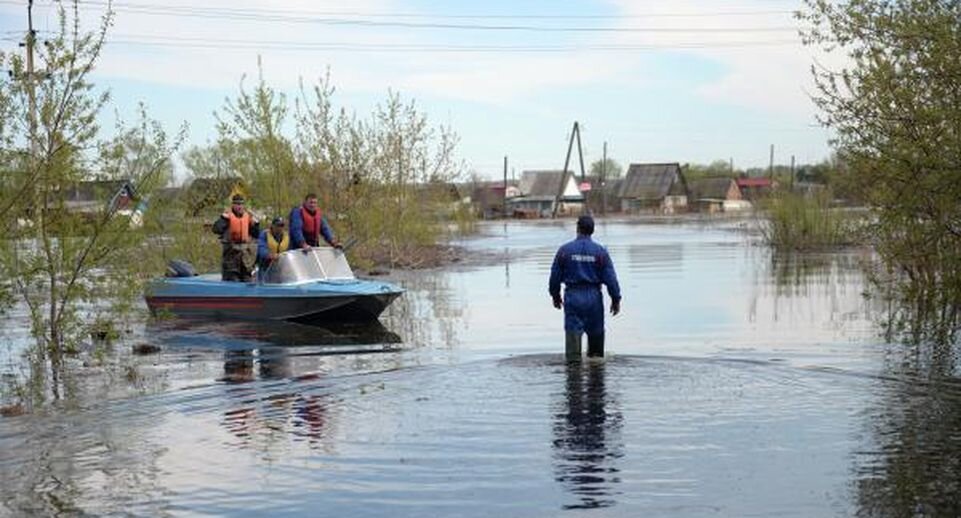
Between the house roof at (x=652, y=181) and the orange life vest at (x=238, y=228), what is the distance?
108m

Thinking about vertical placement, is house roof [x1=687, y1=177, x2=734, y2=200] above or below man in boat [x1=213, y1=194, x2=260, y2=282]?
above

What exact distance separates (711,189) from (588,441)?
413ft

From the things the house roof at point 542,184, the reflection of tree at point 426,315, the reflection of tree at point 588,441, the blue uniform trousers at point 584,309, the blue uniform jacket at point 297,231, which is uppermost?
the house roof at point 542,184

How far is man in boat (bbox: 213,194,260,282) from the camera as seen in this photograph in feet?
68.4

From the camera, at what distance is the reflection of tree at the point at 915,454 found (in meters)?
7.04

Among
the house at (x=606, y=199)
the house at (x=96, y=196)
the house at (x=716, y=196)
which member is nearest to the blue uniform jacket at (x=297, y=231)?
the house at (x=96, y=196)

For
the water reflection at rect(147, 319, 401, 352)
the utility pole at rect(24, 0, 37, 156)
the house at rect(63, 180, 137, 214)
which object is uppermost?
the utility pole at rect(24, 0, 37, 156)

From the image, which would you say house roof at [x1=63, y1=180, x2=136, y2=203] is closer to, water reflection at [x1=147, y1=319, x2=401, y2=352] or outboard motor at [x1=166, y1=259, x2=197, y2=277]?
water reflection at [x1=147, y1=319, x2=401, y2=352]

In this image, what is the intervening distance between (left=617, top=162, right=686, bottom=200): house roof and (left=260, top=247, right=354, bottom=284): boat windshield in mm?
108279

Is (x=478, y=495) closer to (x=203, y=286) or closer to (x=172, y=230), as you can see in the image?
(x=203, y=286)

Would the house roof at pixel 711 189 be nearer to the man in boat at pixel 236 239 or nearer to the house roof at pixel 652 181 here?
the house roof at pixel 652 181

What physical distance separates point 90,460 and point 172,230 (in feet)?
47.5

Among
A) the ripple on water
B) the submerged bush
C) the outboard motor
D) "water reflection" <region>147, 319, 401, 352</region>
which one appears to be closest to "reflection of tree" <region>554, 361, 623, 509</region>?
the ripple on water

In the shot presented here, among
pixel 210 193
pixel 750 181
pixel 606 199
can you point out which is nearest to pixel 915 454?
pixel 210 193
